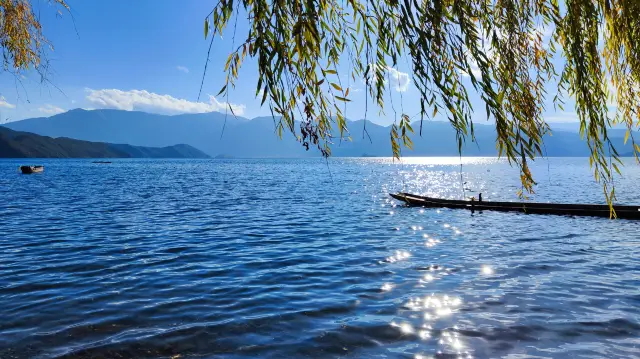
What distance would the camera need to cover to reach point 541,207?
84.5 feet

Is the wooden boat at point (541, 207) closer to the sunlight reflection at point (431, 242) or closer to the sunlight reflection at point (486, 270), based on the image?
the sunlight reflection at point (431, 242)

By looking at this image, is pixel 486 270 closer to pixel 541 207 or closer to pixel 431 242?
pixel 431 242

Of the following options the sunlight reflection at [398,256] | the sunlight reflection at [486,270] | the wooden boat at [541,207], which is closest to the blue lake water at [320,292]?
the sunlight reflection at [486,270]

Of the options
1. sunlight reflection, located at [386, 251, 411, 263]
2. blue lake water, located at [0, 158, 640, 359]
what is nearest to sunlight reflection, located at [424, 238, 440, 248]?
blue lake water, located at [0, 158, 640, 359]

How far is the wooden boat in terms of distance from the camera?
2344 cm

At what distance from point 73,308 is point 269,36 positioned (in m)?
8.25

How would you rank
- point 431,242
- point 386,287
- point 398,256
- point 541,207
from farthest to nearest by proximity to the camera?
point 541,207
point 431,242
point 398,256
point 386,287

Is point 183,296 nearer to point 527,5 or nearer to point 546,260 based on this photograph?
point 527,5

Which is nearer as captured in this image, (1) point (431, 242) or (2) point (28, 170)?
(1) point (431, 242)

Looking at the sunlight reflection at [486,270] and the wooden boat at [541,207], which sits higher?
the wooden boat at [541,207]

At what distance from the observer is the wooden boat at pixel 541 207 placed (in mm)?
23438

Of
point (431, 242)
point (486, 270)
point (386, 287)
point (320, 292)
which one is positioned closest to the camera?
point (320, 292)

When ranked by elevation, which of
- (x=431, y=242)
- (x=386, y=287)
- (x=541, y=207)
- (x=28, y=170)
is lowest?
(x=431, y=242)

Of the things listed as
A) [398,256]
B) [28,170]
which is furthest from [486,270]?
[28,170]
